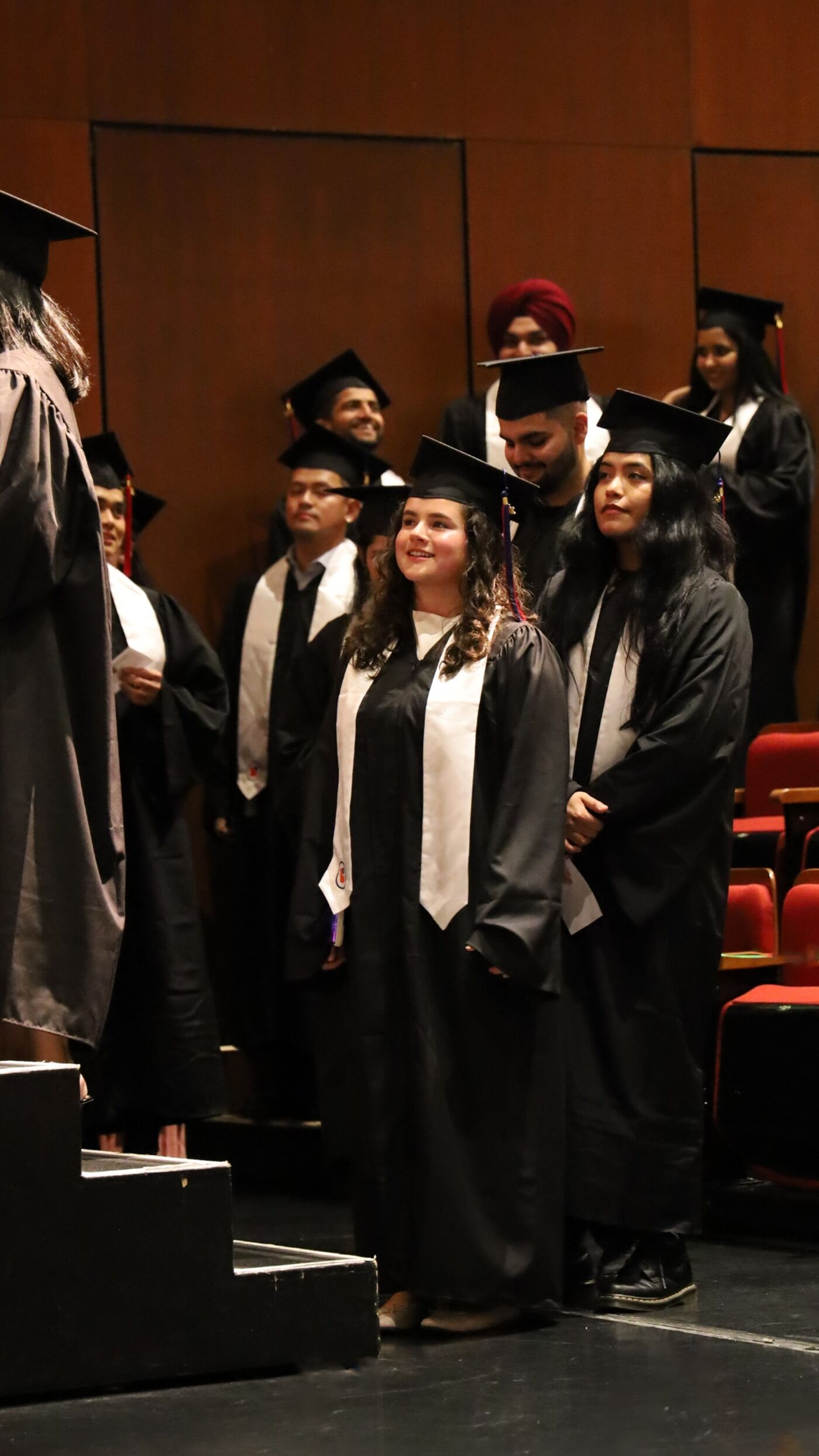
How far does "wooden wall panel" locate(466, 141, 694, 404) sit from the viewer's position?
720 cm

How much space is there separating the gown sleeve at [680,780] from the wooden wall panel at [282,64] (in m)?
3.21

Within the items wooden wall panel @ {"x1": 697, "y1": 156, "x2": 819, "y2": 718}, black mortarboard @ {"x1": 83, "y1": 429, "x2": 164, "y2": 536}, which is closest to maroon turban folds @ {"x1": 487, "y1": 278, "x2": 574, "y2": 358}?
wooden wall panel @ {"x1": 697, "y1": 156, "x2": 819, "y2": 718}

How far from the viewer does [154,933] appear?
5645 mm

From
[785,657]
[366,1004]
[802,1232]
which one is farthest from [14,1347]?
[785,657]

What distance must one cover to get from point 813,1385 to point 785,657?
13.4 feet

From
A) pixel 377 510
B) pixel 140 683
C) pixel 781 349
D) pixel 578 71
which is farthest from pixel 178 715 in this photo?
pixel 578 71

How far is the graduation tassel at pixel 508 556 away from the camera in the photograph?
14.2 ft

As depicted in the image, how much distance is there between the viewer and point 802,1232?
4.73m

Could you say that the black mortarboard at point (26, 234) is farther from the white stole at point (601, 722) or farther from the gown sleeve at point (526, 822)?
the white stole at point (601, 722)

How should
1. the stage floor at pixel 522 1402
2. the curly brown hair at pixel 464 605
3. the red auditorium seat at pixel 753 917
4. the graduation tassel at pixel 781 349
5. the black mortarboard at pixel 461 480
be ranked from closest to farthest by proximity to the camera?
1. the stage floor at pixel 522 1402
2. the curly brown hair at pixel 464 605
3. the black mortarboard at pixel 461 480
4. the red auditorium seat at pixel 753 917
5. the graduation tassel at pixel 781 349

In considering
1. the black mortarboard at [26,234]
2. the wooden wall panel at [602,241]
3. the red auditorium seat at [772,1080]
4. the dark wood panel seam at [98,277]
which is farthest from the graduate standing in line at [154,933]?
the wooden wall panel at [602,241]

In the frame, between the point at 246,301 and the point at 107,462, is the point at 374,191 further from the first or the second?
the point at 107,462

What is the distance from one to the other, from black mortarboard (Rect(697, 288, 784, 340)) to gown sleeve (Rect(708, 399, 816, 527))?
11.5 inches

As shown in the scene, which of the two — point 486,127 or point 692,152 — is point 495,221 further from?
Answer: point 692,152
